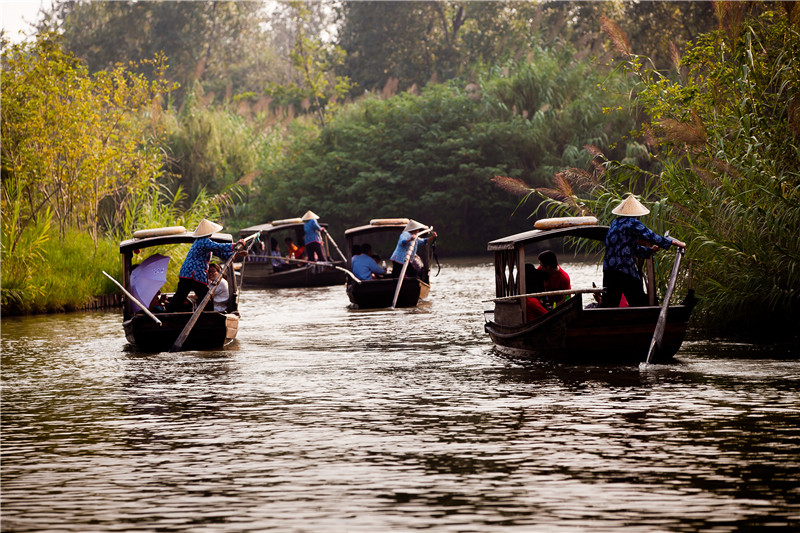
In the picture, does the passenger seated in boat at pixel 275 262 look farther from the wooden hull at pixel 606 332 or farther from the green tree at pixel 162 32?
the green tree at pixel 162 32

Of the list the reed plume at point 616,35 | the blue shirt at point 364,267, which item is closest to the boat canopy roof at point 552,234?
the reed plume at point 616,35

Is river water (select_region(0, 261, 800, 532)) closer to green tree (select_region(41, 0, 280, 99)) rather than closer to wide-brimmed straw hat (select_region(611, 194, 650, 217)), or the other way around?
wide-brimmed straw hat (select_region(611, 194, 650, 217))

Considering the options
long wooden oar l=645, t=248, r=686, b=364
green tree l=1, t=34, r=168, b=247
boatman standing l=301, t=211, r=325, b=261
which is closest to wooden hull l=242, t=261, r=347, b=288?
boatman standing l=301, t=211, r=325, b=261

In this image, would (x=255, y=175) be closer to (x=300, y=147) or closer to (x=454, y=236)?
(x=300, y=147)

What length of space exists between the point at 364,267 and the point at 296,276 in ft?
21.2

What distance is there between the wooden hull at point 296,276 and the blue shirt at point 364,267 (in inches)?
241

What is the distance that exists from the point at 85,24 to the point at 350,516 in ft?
181

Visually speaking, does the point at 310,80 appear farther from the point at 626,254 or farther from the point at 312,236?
the point at 626,254

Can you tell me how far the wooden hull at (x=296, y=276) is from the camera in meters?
29.0

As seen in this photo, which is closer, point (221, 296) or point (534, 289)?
point (534, 289)

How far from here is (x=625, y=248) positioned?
12.9 metres

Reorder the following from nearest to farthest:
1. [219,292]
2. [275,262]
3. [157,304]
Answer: [157,304]
[219,292]
[275,262]

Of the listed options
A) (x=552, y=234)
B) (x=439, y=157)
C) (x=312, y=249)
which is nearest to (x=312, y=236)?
(x=312, y=249)

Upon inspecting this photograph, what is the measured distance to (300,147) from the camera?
4344cm
